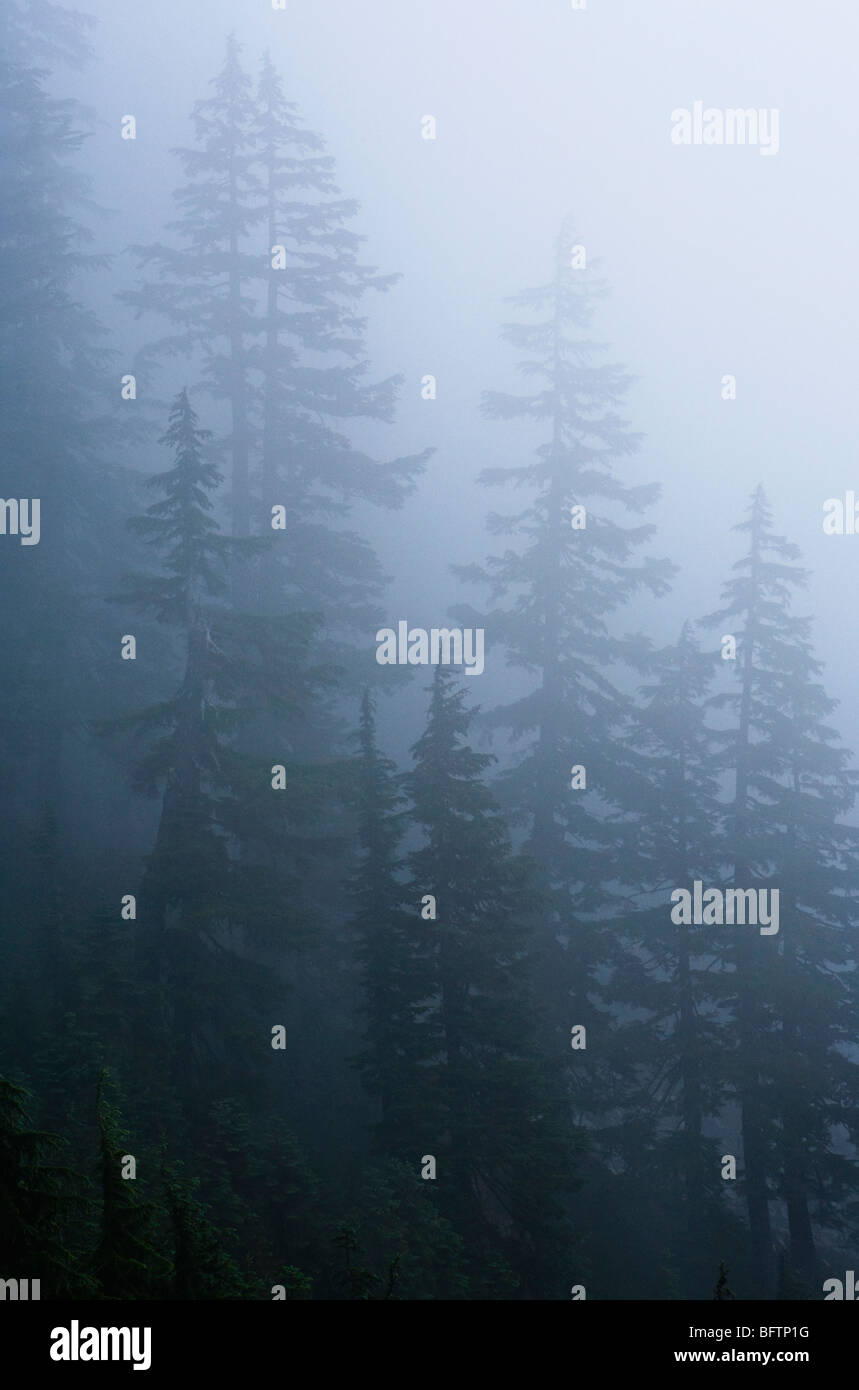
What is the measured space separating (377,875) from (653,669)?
8849 millimetres

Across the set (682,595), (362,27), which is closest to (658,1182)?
(682,595)

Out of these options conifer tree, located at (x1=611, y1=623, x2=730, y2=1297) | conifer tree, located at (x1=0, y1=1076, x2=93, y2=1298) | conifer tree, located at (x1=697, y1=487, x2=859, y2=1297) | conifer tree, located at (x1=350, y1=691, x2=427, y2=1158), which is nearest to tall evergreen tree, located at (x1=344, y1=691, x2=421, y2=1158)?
conifer tree, located at (x1=350, y1=691, x2=427, y2=1158)

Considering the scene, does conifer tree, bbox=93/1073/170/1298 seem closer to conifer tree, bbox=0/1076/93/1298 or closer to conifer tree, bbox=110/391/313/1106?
conifer tree, bbox=0/1076/93/1298

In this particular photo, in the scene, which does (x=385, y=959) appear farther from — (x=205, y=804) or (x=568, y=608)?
(x=568, y=608)

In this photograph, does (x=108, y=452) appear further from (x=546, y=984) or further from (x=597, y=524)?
(x=546, y=984)

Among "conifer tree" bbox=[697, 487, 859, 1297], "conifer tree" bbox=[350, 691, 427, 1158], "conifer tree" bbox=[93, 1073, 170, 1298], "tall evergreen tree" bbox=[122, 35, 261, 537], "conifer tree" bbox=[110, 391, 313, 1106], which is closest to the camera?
"conifer tree" bbox=[93, 1073, 170, 1298]

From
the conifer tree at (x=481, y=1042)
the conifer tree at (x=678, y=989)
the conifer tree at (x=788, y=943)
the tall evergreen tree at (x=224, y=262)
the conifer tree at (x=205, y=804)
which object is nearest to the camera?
the conifer tree at (x=481, y=1042)

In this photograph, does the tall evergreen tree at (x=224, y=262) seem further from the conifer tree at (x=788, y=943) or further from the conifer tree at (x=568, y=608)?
the conifer tree at (x=788, y=943)

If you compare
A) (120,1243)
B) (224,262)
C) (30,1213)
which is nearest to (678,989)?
(120,1243)

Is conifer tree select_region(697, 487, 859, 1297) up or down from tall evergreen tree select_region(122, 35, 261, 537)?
down

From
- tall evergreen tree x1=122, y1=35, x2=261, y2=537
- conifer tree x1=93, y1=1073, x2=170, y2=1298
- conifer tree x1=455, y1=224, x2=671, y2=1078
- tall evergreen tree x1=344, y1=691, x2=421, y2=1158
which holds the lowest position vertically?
conifer tree x1=93, y1=1073, x2=170, y2=1298

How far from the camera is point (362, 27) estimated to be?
197 feet
